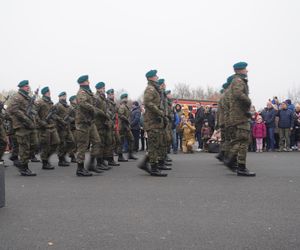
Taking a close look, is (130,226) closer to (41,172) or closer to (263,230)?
(263,230)

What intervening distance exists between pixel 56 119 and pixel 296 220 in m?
7.92

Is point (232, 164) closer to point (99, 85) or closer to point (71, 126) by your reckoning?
point (99, 85)

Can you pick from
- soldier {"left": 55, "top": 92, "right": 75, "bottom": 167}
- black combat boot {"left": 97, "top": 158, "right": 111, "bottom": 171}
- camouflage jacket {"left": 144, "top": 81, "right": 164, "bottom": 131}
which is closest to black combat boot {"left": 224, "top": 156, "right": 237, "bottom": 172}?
camouflage jacket {"left": 144, "top": 81, "right": 164, "bottom": 131}

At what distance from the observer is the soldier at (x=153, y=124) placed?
329 inches

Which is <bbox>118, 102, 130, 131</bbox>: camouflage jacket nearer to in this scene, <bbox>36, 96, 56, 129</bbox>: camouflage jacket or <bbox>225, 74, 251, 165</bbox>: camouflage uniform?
<bbox>36, 96, 56, 129</bbox>: camouflage jacket

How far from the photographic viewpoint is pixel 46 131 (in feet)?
34.1

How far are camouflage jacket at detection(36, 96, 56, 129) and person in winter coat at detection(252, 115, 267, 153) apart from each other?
8.83m

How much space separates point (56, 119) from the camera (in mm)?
11023

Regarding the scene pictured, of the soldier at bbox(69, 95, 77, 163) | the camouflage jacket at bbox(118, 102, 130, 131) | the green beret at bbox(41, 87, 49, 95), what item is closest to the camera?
the green beret at bbox(41, 87, 49, 95)

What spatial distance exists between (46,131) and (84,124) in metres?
2.23

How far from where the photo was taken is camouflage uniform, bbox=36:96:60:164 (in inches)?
403

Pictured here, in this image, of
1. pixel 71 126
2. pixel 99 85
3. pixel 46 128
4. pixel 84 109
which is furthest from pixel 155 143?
pixel 71 126

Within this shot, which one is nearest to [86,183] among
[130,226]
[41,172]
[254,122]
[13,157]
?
[41,172]

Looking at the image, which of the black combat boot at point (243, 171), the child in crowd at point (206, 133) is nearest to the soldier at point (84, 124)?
the black combat boot at point (243, 171)
